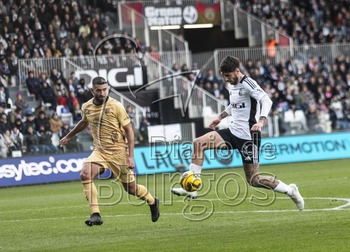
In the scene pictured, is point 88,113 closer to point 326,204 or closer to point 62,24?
point 326,204

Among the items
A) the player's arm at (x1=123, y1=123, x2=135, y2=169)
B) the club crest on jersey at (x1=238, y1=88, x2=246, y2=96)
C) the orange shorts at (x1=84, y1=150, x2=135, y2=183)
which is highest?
the club crest on jersey at (x1=238, y1=88, x2=246, y2=96)

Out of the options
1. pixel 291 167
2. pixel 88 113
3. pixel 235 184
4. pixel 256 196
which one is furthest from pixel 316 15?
pixel 88 113

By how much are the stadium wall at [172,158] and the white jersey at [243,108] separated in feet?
46.4

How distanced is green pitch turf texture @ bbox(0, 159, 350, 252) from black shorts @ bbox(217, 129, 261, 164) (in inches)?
40.7

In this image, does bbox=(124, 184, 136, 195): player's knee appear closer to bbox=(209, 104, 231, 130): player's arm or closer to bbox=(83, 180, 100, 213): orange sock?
bbox=(83, 180, 100, 213): orange sock

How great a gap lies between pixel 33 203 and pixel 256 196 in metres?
5.32

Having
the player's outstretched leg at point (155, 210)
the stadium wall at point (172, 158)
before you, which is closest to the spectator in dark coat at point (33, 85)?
the stadium wall at point (172, 158)

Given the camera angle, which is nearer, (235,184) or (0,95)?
(235,184)

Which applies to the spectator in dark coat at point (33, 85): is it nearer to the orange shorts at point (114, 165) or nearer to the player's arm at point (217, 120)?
the player's arm at point (217, 120)

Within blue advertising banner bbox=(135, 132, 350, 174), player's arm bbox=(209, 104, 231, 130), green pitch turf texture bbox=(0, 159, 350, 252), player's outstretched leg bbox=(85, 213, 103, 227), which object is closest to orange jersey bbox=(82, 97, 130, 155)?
player's outstretched leg bbox=(85, 213, 103, 227)

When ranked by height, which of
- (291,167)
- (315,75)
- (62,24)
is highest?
(62,24)

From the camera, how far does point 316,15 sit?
1902 inches

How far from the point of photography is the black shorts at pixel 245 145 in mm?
15086

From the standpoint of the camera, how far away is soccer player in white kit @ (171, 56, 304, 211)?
49.3ft
